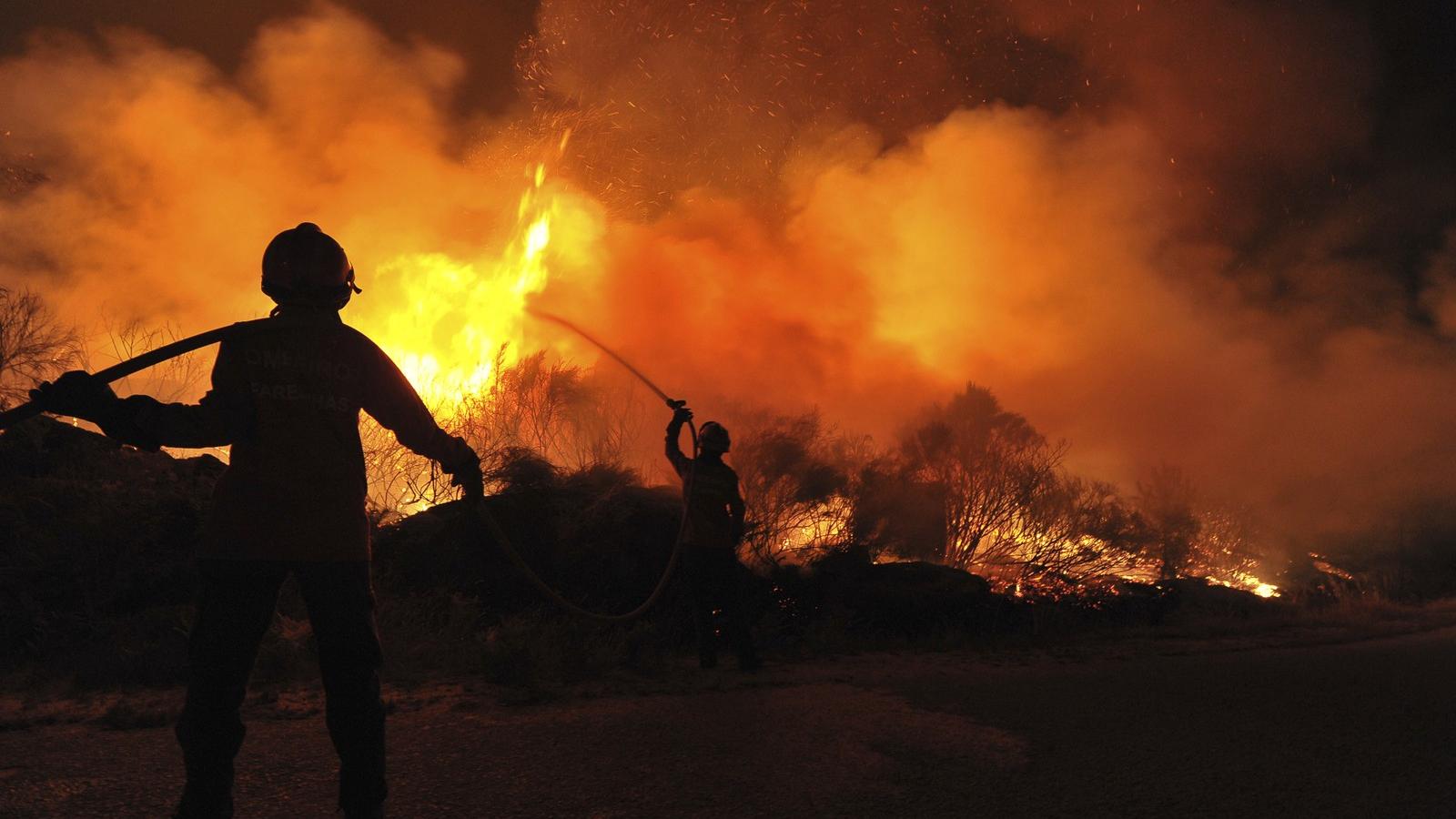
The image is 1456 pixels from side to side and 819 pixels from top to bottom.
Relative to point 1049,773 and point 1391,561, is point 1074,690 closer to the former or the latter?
point 1049,773

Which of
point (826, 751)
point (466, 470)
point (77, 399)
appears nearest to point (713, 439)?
point (826, 751)

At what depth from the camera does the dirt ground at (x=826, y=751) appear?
2943 millimetres

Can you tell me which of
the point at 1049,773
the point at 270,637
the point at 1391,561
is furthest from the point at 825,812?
the point at 1391,561

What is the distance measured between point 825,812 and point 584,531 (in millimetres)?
5988

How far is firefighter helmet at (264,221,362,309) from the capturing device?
106 inches

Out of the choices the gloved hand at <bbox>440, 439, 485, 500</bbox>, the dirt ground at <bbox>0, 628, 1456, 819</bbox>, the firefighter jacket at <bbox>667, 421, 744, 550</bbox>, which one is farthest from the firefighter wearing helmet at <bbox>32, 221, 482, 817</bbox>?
the firefighter jacket at <bbox>667, 421, 744, 550</bbox>

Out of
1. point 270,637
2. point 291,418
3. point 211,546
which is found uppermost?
point 291,418

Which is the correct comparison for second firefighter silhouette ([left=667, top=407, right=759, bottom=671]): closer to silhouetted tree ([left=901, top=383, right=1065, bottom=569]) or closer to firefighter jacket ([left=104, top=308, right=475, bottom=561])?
firefighter jacket ([left=104, top=308, right=475, bottom=561])

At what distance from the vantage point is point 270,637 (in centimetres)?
540

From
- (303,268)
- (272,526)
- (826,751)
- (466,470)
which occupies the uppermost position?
(303,268)

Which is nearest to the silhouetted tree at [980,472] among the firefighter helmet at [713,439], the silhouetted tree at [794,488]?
the silhouetted tree at [794,488]

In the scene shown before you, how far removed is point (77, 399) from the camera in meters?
2.43

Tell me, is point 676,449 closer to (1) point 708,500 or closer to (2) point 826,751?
(1) point 708,500

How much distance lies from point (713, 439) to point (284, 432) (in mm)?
4690
